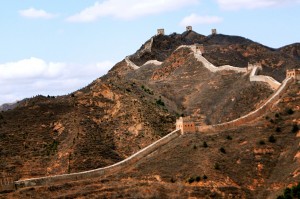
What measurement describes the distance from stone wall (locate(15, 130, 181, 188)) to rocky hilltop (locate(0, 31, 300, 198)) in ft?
4.08

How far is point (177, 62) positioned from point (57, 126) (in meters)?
30.3

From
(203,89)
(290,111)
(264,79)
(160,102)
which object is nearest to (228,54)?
(203,89)

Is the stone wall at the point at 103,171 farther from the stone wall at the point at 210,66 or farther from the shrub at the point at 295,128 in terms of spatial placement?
the stone wall at the point at 210,66

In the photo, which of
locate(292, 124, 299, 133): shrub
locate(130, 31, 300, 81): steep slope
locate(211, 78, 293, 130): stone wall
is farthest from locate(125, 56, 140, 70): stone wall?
locate(292, 124, 299, 133): shrub

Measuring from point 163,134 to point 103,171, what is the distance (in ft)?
42.3

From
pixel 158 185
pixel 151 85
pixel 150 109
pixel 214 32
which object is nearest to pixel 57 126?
pixel 150 109

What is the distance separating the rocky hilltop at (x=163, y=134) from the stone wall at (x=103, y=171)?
4.08ft

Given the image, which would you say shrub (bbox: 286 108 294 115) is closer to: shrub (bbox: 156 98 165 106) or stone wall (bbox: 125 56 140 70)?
shrub (bbox: 156 98 165 106)

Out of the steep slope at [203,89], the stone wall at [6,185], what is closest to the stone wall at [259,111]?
the steep slope at [203,89]

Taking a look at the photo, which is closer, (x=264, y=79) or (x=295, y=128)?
(x=295, y=128)

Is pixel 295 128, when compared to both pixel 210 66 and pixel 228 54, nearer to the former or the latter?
pixel 210 66

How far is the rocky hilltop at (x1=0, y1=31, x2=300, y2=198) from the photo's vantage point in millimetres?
65375

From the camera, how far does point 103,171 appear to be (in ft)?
230

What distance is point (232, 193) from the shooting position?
207 feet
